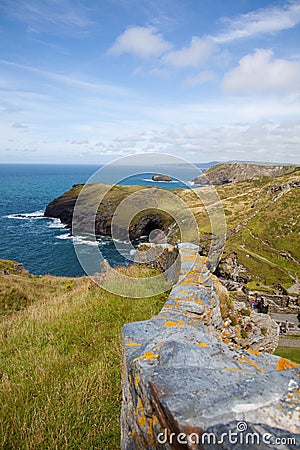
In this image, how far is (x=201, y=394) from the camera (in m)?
2.01

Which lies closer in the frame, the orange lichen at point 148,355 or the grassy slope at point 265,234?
the orange lichen at point 148,355

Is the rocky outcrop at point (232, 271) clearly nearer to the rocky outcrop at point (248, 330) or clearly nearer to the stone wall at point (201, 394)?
the rocky outcrop at point (248, 330)

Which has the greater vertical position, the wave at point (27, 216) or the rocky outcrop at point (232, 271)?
the wave at point (27, 216)

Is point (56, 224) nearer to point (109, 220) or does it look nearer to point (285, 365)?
point (109, 220)

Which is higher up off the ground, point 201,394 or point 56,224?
point 201,394

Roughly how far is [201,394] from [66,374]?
3654 millimetres

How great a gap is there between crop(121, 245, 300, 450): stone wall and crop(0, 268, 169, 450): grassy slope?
100 cm

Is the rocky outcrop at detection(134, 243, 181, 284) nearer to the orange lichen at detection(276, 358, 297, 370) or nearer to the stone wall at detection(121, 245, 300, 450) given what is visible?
the stone wall at detection(121, 245, 300, 450)

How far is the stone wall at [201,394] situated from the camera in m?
1.71

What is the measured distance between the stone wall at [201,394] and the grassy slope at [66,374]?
1.00 m

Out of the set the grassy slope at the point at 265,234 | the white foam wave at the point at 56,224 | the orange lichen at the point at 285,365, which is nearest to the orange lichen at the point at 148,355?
the orange lichen at the point at 285,365

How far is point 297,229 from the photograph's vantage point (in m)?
93.4

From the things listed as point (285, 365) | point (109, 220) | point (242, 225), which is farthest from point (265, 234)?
point (285, 365)


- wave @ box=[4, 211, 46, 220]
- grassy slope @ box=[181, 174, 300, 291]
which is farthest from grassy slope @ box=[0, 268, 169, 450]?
wave @ box=[4, 211, 46, 220]
